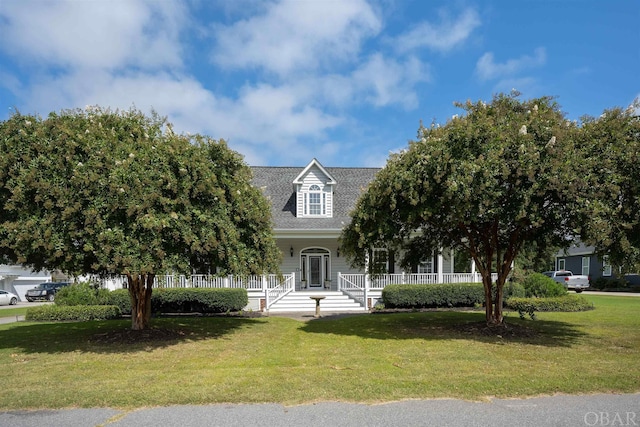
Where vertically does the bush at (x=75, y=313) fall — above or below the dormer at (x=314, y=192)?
below

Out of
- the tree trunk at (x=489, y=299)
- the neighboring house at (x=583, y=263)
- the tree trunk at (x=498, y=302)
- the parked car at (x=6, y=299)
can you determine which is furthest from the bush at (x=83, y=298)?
the neighboring house at (x=583, y=263)

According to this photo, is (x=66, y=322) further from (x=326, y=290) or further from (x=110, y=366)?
(x=326, y=290)

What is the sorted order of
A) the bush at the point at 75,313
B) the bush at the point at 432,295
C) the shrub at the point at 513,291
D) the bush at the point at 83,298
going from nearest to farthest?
the bush at the point at 75,313 → the bush at the point at 83,298 → the bush at the point at 432,295 → the shrub at the point at 513,291

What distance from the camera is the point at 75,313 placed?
1580 cm

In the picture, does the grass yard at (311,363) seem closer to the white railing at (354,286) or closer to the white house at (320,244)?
the white railing at (354,286)

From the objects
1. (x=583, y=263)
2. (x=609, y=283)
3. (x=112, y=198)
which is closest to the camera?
(x=112, y=198)

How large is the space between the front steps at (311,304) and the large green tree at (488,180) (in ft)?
24.8

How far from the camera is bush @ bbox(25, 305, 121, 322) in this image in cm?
1565

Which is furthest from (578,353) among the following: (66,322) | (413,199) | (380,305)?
(66,322)

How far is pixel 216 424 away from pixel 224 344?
5.44 meters

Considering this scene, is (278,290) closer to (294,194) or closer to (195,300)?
(195,300)

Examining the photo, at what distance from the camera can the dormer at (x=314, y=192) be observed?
2133 centimetres

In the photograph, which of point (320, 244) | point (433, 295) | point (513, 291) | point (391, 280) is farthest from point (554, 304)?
point (320, 244)

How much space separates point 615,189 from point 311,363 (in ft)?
22.5
